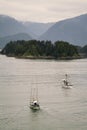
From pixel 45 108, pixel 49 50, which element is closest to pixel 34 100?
pixel 45 108

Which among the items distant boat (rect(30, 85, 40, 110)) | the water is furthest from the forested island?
distant boat (rect(30, 85, 40, 110))

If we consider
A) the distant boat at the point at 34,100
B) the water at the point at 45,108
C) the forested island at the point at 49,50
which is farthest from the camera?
the forested island at the point at 49,50

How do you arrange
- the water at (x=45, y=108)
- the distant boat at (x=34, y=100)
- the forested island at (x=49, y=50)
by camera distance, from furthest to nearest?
the forested island at (x=49, y=50) → the distant boat at (x=34, y=100) → the water at (x=45, y=108)

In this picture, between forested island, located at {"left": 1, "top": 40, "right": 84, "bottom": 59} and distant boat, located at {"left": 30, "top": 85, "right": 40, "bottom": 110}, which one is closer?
distant boat, located at {"left": 30, "top": 85, "right": 40, "bottom": 110}

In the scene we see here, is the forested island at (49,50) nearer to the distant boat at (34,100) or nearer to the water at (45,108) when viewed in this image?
the water at (45,108)

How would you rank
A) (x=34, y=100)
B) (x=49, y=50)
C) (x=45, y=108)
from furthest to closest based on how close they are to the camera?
1. (x=49, y=50)
2. (x=34, y=100)
3. (x=45, y=108)

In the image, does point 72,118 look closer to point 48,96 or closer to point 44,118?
point 44,118

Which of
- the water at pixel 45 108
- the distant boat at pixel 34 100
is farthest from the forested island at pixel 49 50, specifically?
the distant boat at pixel 34 100

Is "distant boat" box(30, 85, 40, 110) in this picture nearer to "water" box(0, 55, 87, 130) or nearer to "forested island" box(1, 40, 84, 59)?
"water" box(0, 55, 87, 130)

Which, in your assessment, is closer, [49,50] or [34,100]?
[34,100]

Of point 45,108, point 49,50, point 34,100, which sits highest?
point 49,50

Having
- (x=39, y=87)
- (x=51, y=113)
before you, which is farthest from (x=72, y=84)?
(x=51, y=113)

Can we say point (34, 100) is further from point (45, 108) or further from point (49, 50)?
point (49, 50)

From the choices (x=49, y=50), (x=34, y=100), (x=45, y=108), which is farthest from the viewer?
(x=49, y=50)
